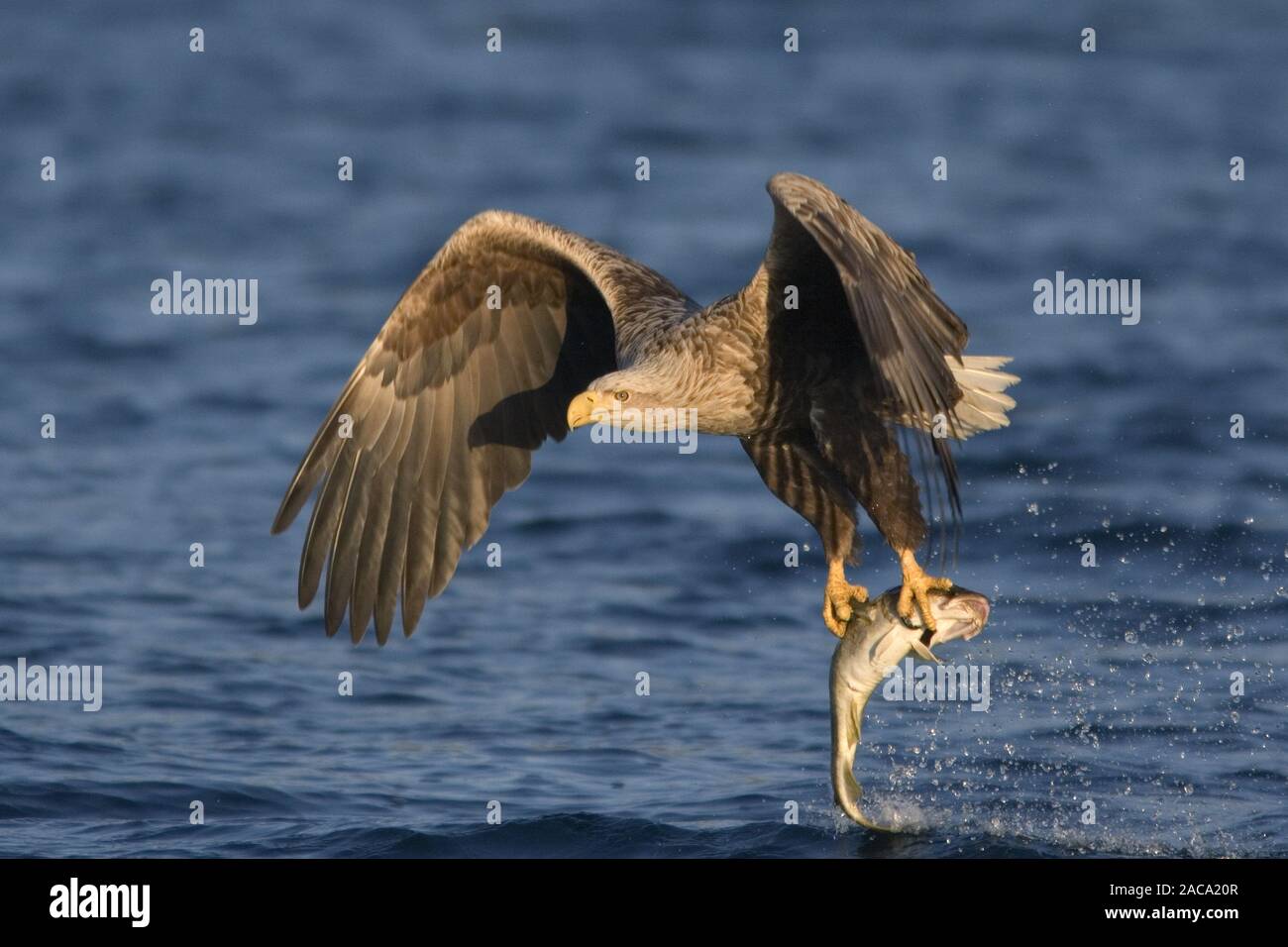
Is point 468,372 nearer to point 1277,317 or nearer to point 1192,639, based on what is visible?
point 1192,639

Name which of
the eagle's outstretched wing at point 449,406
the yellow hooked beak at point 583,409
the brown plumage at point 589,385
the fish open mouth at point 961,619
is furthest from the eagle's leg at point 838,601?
the eagle's outstretched wing at point 449,406

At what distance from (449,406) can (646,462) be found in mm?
4458

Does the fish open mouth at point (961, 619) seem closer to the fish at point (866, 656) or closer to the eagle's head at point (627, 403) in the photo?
the fish at point (866, 656)

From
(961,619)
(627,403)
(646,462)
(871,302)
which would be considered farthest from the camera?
(646,462)

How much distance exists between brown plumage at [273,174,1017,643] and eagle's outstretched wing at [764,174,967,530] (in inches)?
0.4

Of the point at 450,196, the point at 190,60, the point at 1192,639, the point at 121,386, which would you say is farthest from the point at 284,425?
the point at 190,60

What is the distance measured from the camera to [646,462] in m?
12.8

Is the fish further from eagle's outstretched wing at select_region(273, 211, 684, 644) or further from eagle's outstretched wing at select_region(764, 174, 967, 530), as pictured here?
eagle's outstretched wing at select_region(273, 211, 684, 644)

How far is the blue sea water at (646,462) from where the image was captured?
7.91 m

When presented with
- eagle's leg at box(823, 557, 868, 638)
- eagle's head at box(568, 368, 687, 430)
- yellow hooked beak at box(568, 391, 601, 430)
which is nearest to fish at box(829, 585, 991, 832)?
eagle's leg at box(823, 557, 868, 638)

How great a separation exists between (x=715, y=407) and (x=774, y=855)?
160cm

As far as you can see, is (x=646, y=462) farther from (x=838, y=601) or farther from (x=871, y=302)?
(x=871, y=302)

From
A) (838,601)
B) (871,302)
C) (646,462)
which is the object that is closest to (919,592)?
(838,601)

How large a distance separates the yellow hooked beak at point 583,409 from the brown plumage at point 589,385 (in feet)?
0.04
